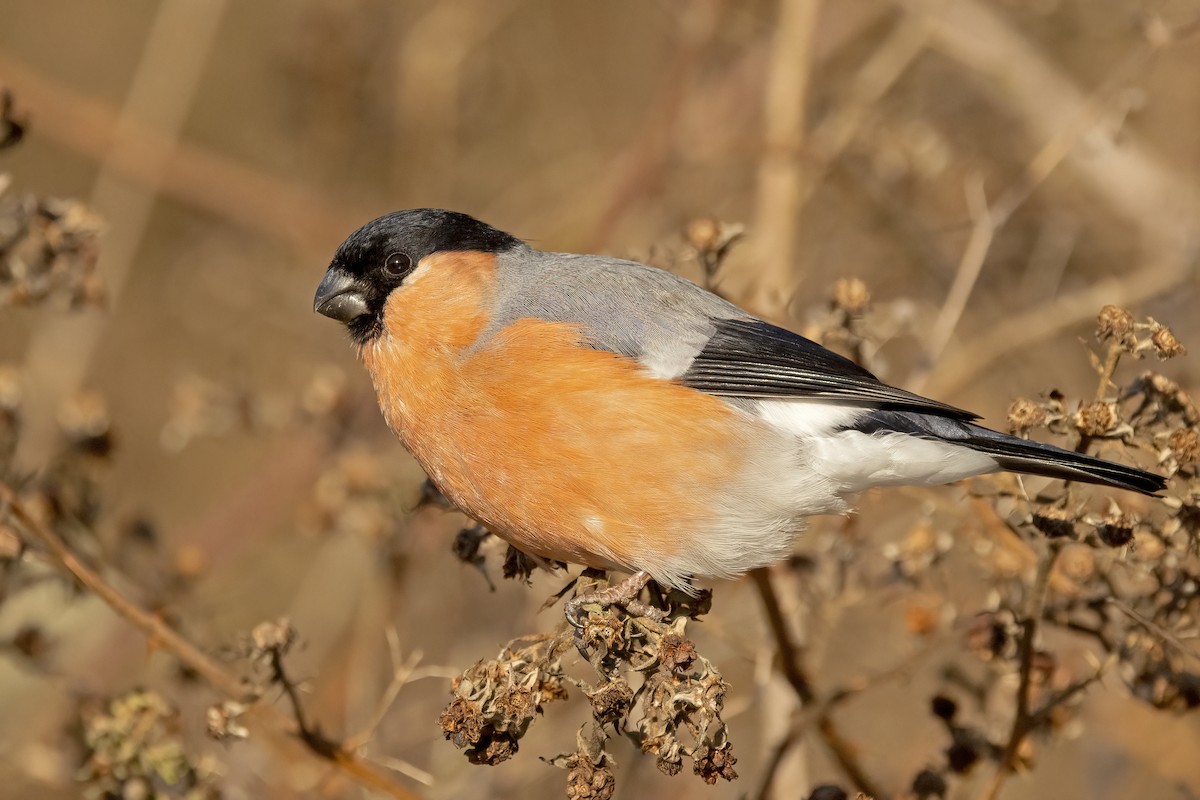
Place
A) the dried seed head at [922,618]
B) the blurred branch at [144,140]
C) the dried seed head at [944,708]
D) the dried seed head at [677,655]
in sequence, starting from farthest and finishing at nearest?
the blurred branch at [144,140], the dried seed head at [922,618], the dried seed head at [944,708], the dried seed head at [677,655]

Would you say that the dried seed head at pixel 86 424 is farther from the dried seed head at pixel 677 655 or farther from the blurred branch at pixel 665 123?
the blurred branch at pixel 665 123

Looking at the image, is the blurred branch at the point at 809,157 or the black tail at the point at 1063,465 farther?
the blurred branch at the point at 809,157

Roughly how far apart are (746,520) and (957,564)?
210 cm

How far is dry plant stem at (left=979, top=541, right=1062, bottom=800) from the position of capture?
2551mm

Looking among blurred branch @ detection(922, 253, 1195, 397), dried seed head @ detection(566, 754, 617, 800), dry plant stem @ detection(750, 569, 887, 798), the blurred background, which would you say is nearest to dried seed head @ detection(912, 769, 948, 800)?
dry plant stem @ detection(750, 569, 887, 798)

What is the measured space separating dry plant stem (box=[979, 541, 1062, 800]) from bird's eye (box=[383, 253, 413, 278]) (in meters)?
1.98

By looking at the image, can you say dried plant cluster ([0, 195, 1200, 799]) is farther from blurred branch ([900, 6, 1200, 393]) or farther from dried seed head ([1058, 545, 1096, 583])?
blurred branch ([900, 6, 1200, 393])

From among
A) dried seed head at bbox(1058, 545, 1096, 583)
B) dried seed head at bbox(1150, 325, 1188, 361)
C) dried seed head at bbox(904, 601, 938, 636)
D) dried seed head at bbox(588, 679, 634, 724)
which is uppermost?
dried seed head at bbox(1150, 325, 1188, 361)

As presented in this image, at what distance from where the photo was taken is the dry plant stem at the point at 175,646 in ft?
8.53

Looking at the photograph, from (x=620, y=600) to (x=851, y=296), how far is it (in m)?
0.97

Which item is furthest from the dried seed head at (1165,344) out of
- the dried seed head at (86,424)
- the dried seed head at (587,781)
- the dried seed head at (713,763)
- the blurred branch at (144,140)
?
the blurred branch at (144,140)

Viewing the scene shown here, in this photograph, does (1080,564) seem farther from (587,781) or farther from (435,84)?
(435,84)

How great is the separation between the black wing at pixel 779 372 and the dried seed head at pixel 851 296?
20 centimetres

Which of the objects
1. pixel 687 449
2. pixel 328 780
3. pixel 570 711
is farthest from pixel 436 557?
pixel 687 449
